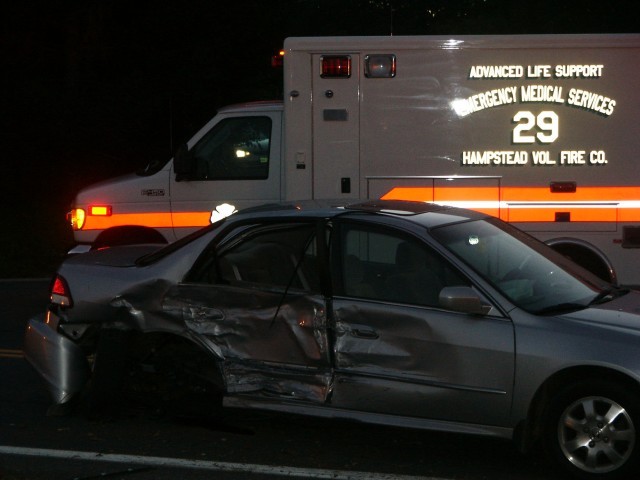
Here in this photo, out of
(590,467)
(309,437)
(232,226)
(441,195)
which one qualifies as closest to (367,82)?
(441,195)

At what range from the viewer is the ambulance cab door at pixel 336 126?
31.4 feet

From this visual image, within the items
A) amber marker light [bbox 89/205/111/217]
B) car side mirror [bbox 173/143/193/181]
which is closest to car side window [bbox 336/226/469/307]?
car side mirror [bbox 173/143/193/181]

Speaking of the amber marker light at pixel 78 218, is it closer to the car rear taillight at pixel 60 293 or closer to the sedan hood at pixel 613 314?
the car rear taillight at pixel 60 293

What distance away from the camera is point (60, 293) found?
7.02 m

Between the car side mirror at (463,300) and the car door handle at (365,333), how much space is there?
451 millimetres

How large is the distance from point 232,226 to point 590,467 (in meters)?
2.63

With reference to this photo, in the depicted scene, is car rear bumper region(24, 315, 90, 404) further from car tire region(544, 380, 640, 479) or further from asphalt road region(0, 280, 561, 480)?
car tire region(544, 380, 640, 479)

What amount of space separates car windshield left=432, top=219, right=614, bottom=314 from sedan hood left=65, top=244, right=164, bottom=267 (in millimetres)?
2204

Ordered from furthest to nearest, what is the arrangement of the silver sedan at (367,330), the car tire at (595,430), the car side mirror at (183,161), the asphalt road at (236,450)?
the car side mirror at (183,161) → the asphalt road at (236,450) → the silver sedan at (367,330) → the car tire at (595,430)

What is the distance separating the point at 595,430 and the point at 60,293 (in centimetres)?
357

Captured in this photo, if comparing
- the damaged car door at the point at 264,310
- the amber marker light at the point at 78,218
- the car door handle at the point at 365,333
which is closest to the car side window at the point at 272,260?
the damaged car door at the point at 264,310

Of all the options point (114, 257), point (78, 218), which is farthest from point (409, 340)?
point (78, 218)

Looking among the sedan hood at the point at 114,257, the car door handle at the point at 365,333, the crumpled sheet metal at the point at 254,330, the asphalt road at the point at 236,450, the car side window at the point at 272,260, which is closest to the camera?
the asphalt road at the point at 236,450

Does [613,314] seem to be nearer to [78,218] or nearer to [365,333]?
[365,333]
